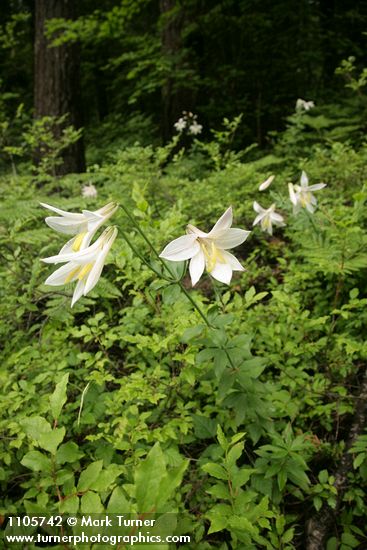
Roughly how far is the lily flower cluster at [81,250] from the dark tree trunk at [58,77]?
4.63m

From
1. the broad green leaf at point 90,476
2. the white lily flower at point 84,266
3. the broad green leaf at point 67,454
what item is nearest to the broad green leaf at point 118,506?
the broad green leaf at point 90,476

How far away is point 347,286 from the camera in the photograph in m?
2.17

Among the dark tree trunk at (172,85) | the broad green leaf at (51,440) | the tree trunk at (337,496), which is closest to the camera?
the broad green leaf at (51,440)

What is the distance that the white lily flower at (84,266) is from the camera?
112cm

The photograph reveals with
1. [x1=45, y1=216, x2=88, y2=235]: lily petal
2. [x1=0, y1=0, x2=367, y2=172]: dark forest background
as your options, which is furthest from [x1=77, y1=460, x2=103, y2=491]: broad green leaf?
[x1=0, y1=0, x2=367, y2=172]: dark forest background

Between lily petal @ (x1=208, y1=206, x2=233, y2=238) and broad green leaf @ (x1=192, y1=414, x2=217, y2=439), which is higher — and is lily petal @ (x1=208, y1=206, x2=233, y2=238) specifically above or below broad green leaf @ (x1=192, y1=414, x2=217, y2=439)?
above

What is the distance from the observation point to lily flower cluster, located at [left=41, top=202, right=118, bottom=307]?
113cm

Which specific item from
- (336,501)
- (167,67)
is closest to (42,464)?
(336,501)

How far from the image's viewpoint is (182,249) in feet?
3.92

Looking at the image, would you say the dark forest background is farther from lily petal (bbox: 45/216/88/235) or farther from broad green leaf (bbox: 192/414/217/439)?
broad green leaf (bbox: 192/414/217/439)

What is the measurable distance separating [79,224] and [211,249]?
446mm

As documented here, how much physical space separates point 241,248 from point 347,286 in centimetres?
121

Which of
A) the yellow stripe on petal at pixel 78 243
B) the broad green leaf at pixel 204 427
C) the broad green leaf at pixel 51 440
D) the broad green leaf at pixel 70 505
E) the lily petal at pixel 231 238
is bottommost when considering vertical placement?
the broad green leaf at pixel 204 427

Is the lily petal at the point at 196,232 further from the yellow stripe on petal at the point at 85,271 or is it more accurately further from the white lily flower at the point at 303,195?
the white lily flower at the point at 303,195
